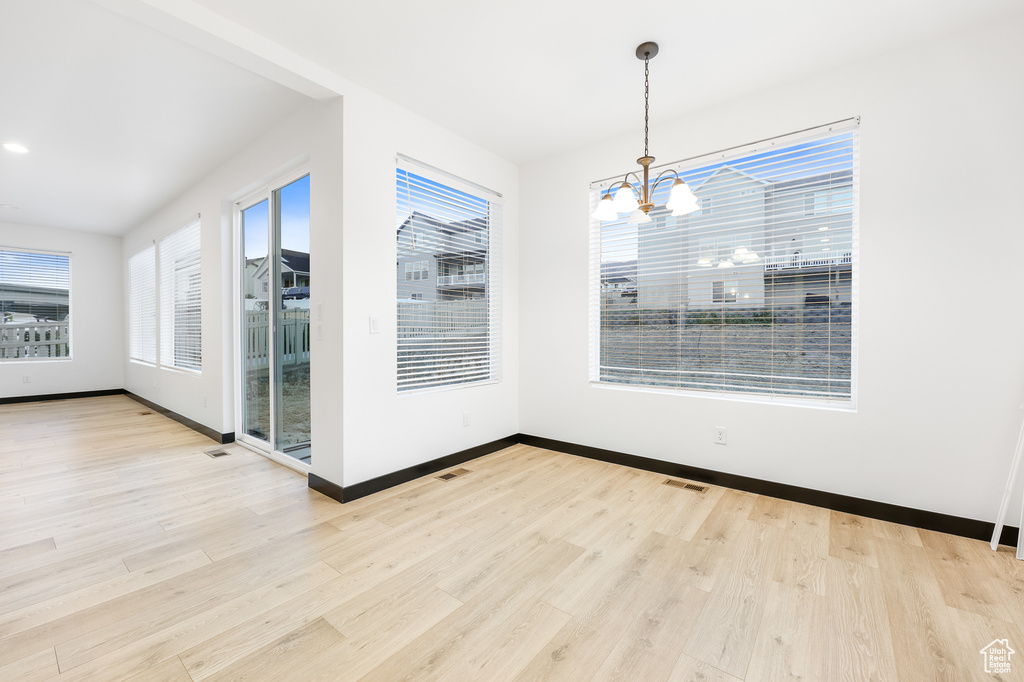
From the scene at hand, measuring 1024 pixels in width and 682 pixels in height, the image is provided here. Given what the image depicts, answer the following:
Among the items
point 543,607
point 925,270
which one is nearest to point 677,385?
point 925,270

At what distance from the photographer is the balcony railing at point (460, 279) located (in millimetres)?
3686

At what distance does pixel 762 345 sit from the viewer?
10.1ft

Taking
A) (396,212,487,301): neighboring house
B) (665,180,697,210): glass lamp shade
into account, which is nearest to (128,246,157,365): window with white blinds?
(396,212,487,301): neighboring house

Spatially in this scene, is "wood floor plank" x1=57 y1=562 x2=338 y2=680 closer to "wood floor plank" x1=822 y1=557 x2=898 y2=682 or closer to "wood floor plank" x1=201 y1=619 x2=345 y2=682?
"wood floor plank" x1=201 y1=619 x2=345 y2=682

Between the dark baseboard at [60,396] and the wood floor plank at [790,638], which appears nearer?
the wood floor plank at [790,638]

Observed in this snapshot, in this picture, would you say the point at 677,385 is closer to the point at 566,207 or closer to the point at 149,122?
the point at 566,207

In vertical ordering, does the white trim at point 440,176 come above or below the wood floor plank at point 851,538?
above

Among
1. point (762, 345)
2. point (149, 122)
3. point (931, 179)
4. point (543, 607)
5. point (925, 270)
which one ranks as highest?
point (149, 122)

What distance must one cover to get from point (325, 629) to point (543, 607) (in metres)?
0.85

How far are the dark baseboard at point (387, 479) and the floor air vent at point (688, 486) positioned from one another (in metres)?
1.61

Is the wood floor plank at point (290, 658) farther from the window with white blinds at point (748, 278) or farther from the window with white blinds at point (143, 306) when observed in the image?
the window with white blinds at point (143, 306)

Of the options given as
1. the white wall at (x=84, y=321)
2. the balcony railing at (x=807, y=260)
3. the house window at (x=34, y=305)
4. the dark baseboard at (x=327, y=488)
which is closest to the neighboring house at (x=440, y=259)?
the dark baseboard at (x=327, y=488)

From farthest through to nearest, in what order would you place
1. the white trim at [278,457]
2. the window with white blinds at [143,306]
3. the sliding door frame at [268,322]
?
the window with white blinds at [143,306] < the sliding door frame at [268,322] < the white trim at [278,457]

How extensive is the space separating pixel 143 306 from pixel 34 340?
2.07 m
